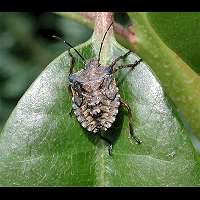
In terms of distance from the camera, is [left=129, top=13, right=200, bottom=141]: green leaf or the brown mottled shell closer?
[left=129, top=13, right=200, bottom=141]: green leaf

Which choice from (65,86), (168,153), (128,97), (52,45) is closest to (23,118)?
(65,86)

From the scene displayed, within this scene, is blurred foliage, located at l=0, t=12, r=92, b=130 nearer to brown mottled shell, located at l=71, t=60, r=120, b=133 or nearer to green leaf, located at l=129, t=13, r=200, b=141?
brown mottled shell, located at l=71, t=60, r=120, b=133

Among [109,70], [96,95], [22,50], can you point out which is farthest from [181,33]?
[22,50]

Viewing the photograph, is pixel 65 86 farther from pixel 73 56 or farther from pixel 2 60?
pixel 2 60

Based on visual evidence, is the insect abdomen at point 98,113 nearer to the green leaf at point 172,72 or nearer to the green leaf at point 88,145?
the green leaf at point 88,145

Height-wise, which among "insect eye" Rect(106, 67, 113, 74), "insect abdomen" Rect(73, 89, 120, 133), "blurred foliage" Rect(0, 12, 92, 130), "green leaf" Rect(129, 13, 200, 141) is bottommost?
"blurred foliage" Rect(0, 12, 92, 130)

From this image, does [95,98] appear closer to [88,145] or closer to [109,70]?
[109,70]

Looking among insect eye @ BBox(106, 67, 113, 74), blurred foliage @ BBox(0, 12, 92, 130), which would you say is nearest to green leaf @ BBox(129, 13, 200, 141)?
insect eye @ BBox(106, 67, 113, 74)
